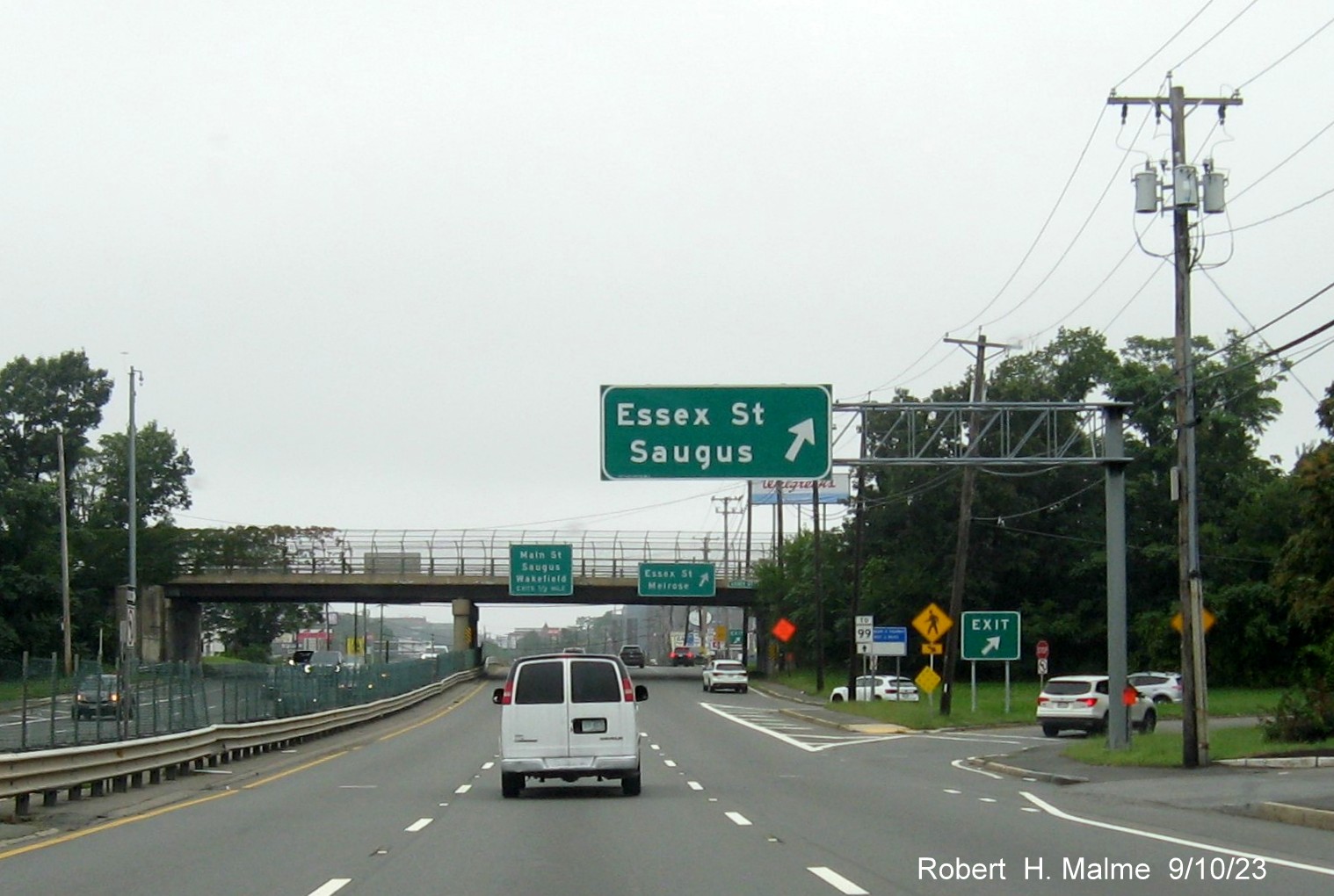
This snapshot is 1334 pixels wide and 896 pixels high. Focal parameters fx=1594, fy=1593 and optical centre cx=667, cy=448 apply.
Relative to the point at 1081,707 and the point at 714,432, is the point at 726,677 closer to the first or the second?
the point at 1081,707

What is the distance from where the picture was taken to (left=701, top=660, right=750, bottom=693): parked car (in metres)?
74.6

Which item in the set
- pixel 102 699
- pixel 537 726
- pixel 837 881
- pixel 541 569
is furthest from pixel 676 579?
pixel 837 881

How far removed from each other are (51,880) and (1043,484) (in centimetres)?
7309

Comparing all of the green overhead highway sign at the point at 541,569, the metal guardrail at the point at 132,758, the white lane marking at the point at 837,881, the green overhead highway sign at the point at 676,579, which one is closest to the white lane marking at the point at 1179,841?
the white lane marking at the point at 837,881

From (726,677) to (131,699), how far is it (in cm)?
4946

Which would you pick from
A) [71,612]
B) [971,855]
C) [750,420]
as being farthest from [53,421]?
[971,855]

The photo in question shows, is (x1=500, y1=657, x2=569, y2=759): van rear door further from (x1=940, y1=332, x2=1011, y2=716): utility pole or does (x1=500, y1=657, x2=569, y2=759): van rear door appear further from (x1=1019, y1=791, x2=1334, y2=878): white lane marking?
(x1=940, y1=332, x2=1011, y2=716): utility pole

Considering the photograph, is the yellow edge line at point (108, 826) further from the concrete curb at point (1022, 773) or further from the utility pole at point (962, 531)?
the utility pole at point (962, 531)

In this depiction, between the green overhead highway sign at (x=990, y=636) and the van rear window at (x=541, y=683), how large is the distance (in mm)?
23463

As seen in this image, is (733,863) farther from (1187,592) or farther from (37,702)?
(1187,592)

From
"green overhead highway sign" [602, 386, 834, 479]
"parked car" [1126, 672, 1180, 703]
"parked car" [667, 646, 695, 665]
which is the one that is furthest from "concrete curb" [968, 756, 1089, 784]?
Answer: "parked car" [667, 646, 695, 665]

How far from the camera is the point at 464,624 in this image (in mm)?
86688

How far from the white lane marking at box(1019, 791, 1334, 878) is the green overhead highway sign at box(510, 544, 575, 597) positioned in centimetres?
5329

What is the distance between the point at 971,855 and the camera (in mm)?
14711
